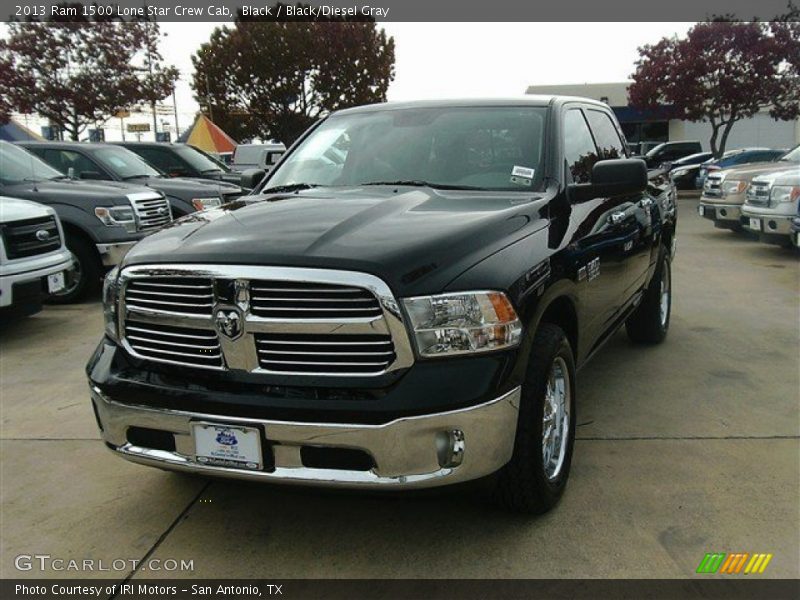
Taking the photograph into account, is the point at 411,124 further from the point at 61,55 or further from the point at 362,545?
the point at 61,55

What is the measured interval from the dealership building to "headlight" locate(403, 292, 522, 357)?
3914 cm

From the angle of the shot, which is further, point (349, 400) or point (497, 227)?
point (497, 227)

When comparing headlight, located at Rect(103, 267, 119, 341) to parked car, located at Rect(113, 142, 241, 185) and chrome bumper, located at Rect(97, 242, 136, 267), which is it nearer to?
chrome bumper, located at Rect(97, 242, 136, 267)

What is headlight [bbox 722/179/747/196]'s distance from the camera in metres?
11.6

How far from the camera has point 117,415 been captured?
286cm

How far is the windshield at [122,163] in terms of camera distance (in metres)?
10.2

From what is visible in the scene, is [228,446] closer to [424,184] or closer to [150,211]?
[424,184]

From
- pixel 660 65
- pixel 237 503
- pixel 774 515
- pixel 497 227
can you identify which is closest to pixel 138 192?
pixel 237 503

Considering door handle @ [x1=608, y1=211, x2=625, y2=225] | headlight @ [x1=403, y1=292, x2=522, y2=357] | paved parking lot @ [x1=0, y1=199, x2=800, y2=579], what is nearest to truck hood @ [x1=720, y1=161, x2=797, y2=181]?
paved parking lot @ [x1=0, y1=199, x2=800, y2=579]

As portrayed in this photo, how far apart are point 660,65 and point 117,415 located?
2465cm

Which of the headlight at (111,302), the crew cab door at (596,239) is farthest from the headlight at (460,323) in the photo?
the headlight at (111,302)

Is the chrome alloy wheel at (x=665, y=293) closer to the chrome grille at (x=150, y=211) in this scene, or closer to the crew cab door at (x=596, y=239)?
the crew cab door at (x=596, y=239)

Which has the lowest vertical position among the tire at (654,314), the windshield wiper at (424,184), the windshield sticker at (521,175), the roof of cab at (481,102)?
the tire at (654,314)

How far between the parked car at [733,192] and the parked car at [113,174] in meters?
7.64
